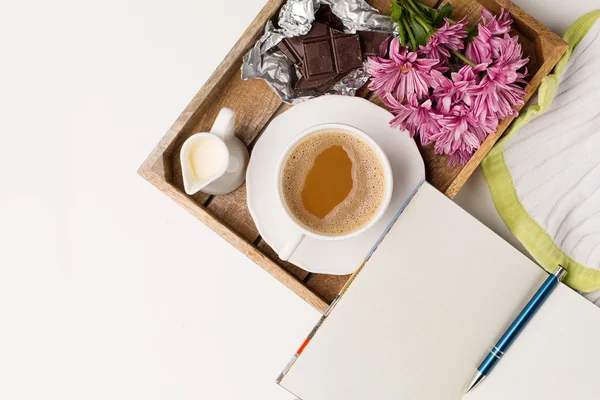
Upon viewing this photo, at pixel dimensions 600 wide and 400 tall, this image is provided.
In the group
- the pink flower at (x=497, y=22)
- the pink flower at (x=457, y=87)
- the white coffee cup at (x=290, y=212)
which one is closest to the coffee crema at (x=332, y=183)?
the white coffee cup at (x=290, y=212)

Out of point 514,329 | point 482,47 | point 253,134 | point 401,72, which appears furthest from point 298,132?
point 514,329

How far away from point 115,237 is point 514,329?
750 millimetres

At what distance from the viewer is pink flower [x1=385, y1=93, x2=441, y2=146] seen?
71cm

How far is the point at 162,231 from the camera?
1001mm

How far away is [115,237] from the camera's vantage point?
1018 millimetres

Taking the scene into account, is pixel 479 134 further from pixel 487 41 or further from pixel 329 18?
pixel 329 18

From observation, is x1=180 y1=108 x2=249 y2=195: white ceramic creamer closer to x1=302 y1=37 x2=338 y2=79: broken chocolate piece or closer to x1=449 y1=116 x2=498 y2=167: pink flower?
x1=302 y1=37 x2=338 y2=79: broken chocolate piece

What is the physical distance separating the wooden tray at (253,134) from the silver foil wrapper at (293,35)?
16 millimetres

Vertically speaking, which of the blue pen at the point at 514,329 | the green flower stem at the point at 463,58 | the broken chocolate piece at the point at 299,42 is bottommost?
the blue pen at the point at 514,329

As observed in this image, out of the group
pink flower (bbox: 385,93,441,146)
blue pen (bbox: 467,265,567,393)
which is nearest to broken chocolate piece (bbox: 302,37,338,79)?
pink flower (bbox: 385,93,441,146)

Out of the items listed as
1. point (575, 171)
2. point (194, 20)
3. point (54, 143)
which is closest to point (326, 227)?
point (575, 171)

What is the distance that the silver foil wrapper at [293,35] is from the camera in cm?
76

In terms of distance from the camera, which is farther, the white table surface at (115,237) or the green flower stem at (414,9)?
the white table surface at (115,237)

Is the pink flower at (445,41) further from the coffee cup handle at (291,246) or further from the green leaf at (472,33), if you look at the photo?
the coffee cup handle at (291,246)
